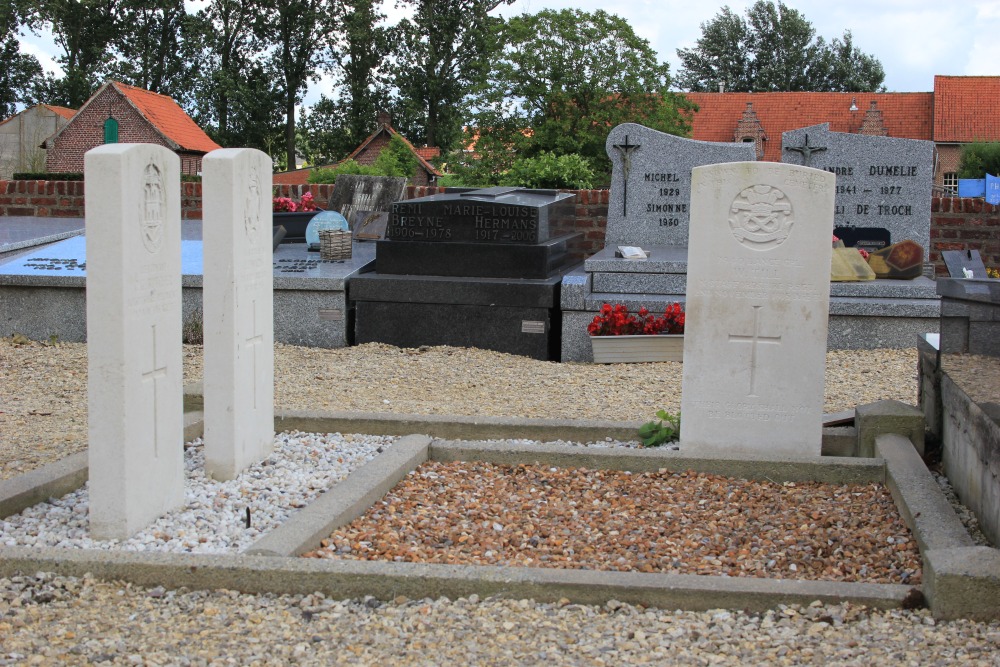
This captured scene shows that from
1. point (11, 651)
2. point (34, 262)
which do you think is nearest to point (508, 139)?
point (34, 262)

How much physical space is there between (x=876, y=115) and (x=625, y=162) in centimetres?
3533

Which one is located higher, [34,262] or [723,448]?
[34,262]

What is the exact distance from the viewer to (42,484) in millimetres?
4348

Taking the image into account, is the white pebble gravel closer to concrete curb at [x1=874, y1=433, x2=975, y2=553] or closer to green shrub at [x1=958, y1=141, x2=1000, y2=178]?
concrete curb at [x1=874, y1=433, x2=975, y2=553]

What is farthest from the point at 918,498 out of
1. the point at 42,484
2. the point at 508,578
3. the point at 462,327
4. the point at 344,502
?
the point at 462,327

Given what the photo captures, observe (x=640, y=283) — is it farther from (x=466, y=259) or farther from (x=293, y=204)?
(x=293, y=204)

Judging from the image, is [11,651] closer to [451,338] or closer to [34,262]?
[451,338]

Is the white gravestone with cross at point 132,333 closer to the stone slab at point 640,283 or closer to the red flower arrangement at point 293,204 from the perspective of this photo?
the stone slab at point 640,283

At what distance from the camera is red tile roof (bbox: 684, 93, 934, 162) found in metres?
43.2

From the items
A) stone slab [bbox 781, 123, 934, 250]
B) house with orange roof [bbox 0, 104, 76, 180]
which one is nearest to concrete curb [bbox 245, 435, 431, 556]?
stone slab [bbox 781, 123, 934, 250]

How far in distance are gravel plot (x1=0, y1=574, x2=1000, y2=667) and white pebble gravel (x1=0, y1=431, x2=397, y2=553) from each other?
18.9 inches

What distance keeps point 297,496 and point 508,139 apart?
24798mm

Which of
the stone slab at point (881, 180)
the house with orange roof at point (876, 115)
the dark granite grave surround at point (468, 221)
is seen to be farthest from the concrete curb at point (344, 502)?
the house with orange roof at point (876, 115)

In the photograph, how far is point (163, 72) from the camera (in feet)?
136
